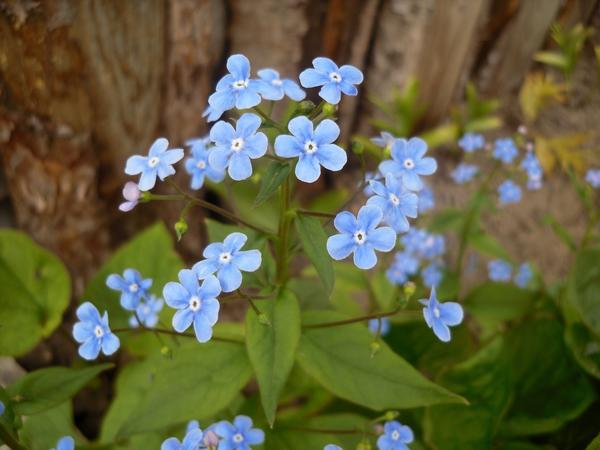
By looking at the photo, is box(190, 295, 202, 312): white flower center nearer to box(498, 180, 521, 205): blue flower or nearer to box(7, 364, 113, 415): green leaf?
box(7, 364, 113, 415): green leaf

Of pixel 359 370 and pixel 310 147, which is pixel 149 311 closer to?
pixel 359 370

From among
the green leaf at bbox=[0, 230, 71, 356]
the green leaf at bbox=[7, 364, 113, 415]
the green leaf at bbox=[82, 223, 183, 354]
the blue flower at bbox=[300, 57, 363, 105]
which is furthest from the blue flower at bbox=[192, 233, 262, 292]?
the green leaf at bbox=[0, 230, 71, 356]

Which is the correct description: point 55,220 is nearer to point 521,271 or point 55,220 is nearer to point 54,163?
point 54,163

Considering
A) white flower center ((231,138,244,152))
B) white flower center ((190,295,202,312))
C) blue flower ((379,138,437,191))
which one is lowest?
white flower center ((190,295,202,312))

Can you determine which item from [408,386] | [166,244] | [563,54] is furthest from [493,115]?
[408,386]

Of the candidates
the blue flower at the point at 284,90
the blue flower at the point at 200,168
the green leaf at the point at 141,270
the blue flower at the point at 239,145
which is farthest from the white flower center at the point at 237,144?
the green leaf at the point at 141,270

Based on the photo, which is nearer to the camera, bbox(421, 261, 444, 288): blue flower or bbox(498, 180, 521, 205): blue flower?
bbox(498, 180, 521, 205): blue flower
